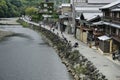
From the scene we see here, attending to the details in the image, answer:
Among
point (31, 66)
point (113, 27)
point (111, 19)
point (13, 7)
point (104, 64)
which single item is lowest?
point (13, 7)

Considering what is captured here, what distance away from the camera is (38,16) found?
303ft

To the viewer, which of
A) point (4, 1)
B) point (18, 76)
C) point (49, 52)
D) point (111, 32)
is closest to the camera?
point (18, 76)

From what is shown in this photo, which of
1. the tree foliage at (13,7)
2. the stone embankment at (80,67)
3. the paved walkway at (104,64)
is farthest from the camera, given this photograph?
the tree foliage at (13,7)

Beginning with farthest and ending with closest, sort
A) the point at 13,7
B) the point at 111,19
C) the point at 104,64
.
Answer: the point at 13,7 → the point at 111,19 → the point at 104,64

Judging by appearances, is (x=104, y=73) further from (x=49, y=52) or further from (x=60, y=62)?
(x=49, y=52)

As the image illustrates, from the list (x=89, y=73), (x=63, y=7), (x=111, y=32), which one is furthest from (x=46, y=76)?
(x=63, y=7)

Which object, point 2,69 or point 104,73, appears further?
point 2,69

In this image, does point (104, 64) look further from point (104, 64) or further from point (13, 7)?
point (13, 7)

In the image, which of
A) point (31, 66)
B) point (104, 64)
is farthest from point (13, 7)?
point (104, 64)

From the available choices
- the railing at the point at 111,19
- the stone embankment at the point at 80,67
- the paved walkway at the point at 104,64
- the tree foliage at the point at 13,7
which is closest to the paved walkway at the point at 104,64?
the paved walkway at the point at 104,64

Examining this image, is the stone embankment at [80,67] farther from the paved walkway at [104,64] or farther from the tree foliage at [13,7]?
the tree foliage at [13,7]

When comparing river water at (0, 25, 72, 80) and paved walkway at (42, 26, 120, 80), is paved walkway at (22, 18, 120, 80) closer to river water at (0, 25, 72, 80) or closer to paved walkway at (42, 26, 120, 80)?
paved walkway at (42, 26, 120, 80)

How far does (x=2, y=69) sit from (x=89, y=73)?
8.67 metres

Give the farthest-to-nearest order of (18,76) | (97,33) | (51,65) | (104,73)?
(97,33), (51,65), (18,76), (104,73)
